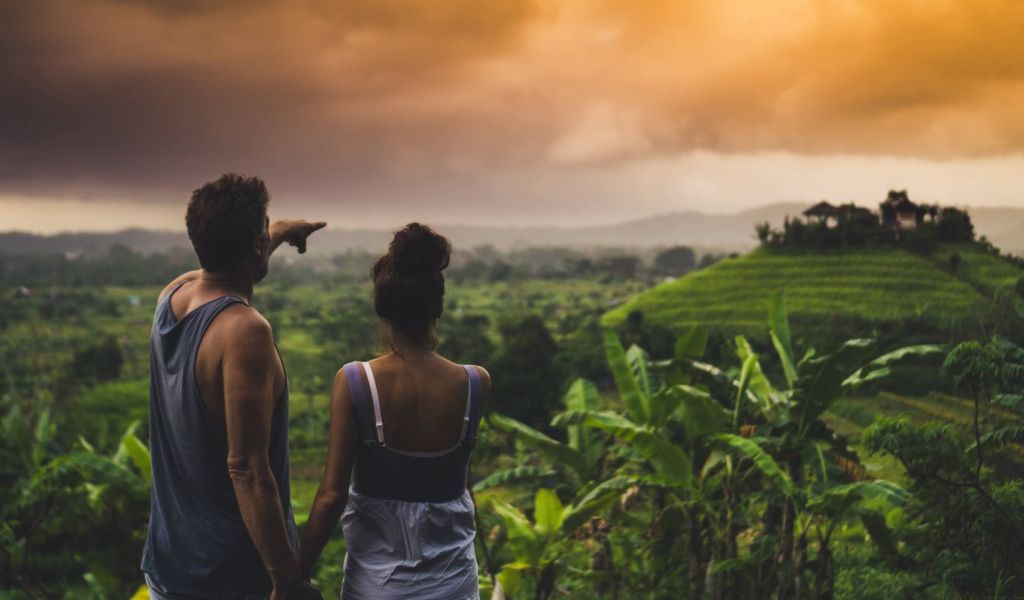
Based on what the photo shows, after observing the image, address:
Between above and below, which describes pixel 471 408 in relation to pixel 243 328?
below

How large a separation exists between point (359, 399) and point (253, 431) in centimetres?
23

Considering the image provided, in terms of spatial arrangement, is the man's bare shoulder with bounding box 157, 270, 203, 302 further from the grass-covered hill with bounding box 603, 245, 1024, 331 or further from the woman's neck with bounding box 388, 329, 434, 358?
the grass-covered hill with bounding box 603, 245, 1024, 331

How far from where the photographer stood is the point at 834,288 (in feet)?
77.2

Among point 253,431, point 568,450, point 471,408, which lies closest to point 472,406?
point 471,408

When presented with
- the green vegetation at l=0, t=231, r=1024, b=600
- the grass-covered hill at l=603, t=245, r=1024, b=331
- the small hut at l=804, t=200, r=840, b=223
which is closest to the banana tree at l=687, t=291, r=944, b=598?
the green vegetation at l=0, t=231, r=1024, b=600

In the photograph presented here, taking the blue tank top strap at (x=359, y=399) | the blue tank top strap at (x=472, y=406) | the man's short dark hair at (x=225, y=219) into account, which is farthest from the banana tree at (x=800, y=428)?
the man's short dark hair at (x=225, y=219)

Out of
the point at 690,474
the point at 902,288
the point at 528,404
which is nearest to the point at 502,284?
the point at 528,404

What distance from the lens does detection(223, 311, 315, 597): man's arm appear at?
1712mm

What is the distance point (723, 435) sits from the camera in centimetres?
404

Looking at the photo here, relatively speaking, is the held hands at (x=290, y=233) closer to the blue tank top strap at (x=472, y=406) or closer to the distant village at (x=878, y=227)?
the blue tank top strap at (x=472, y=406)

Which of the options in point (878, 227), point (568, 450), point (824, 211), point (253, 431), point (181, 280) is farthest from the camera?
point (824, 211)

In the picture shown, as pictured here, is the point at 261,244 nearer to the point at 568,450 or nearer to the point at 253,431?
the point at 253,431

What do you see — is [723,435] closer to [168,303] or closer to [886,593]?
[886,593]

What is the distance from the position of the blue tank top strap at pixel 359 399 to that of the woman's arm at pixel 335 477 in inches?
0.4
